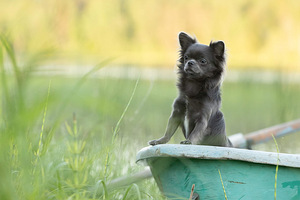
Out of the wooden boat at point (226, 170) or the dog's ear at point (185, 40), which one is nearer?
the wooden boat at point (226, 170)

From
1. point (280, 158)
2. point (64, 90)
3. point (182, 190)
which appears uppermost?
point (64, 90)

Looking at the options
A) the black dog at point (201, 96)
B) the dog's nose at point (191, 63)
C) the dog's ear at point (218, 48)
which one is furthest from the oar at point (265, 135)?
the dog's nose at point (191, 63)

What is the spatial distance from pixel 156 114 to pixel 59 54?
4.92 m

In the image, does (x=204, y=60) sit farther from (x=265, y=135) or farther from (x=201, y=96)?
(x=265, y=135)

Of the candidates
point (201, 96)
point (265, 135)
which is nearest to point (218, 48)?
point (201, 96)

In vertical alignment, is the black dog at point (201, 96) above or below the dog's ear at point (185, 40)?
below

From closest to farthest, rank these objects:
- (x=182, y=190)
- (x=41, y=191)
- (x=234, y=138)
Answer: (x=41, y=191), (x=182, y=190), (x=234, y=138)

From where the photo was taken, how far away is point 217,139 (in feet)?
8.70

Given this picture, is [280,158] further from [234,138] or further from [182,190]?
[234,138]

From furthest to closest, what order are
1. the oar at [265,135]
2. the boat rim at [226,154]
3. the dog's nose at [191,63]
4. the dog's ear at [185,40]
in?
the oar at [265,135], the dog's ear at [185,40], the dog's nose at [191,63], the boat rim at [226,154]

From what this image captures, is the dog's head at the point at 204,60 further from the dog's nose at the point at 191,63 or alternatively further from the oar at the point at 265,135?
the oar at the point at 265,135

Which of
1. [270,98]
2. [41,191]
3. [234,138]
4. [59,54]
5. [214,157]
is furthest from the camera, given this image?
[270,98]

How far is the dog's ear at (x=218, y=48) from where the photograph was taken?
8.49ft

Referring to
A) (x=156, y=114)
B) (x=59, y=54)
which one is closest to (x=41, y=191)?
(x=59, y=54)
